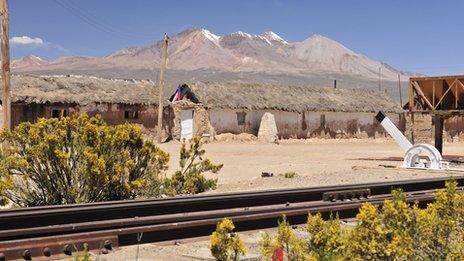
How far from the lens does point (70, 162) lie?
10.8m

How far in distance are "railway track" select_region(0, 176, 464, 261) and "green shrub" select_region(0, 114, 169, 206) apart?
2.23 metres

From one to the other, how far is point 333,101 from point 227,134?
34.6 feet

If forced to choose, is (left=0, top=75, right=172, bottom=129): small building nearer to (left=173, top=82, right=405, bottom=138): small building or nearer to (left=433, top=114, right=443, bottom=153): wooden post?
(left=173, top=82, right=405, bottom=138): small building

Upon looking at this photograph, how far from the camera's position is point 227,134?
3869 cm

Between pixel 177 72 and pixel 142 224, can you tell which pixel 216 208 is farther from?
pixel 177 72

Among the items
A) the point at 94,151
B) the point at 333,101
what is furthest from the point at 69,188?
the point at 333,101

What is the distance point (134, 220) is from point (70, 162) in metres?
4.11

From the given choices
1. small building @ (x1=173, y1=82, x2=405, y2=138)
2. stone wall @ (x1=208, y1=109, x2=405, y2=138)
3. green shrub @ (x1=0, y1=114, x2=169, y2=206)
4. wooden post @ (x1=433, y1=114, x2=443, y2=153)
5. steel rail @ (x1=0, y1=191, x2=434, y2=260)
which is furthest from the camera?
stone wall @ (x1=208, y1=109, x2=405, y2=138)

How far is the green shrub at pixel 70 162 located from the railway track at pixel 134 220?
2.23 m

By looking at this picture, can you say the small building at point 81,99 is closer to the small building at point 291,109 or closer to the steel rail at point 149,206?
the small building at point 291,109

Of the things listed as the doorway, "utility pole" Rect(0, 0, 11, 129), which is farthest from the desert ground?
the doorway

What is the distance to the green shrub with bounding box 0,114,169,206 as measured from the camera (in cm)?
1032

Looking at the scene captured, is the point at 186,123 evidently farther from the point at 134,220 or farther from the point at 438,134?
the point at 134,220

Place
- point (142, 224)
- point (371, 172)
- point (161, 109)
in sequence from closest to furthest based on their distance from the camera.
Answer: point (142, 224) < point (371, 172) < point (161, 109)
